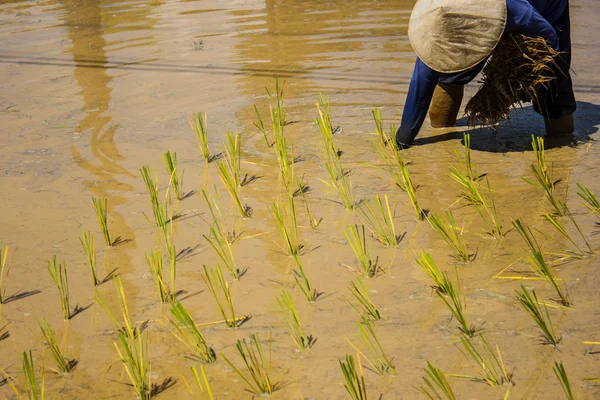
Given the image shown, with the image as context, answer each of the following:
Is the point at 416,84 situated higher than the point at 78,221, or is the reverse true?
the point at 416,84

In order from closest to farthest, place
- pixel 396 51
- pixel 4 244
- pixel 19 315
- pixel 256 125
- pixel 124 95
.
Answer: pixel 19 315
pixel 4 244
pixel 256 125
pixel 124 95
pixel 396 51

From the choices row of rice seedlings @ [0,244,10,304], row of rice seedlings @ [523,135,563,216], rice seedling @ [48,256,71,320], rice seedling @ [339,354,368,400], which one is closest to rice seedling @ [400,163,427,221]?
row of rice seedlings @ [523,135,563,216]

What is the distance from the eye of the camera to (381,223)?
12.5ft

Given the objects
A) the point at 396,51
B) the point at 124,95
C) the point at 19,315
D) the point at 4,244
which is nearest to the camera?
the point at 19,315

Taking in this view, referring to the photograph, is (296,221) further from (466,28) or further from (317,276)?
(466,28)

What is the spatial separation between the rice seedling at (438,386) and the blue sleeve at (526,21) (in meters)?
2.19

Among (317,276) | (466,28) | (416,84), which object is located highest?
(466,28)

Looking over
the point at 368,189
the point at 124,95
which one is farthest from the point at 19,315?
the point at 124,95

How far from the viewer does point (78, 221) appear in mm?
4055

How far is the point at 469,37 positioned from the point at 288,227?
4.55ft

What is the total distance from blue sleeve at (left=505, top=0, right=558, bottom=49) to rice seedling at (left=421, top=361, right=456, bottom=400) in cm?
219

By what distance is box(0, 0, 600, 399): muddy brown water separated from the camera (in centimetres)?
277

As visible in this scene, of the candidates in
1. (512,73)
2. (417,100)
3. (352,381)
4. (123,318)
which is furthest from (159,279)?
(512,73)

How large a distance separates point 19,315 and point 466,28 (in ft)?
8.56
